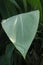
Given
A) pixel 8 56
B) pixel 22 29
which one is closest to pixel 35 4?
pixel 8 56

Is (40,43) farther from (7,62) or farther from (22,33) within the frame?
(22,33)

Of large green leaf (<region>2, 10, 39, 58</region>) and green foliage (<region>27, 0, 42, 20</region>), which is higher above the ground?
large green leaf (<region>2, 10, 39, 58</region>)

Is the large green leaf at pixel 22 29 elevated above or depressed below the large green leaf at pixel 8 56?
above

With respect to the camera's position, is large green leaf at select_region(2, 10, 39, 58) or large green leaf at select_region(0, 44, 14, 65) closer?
large green leaf at select_region(2, 10, 39, 58)

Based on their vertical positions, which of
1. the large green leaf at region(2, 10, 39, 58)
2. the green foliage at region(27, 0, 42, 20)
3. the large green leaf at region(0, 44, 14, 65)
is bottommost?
the large green leaf at region(0, 44, 14, 65)

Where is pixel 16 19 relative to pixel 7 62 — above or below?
above

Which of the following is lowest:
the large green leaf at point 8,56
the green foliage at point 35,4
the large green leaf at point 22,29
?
the large green leaf at point 8,56

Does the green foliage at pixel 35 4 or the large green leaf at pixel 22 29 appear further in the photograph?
the green foliage at pixel 35 4

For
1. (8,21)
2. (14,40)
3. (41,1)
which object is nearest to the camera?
(14,40)

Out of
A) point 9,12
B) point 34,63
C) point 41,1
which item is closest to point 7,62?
point 34,63
